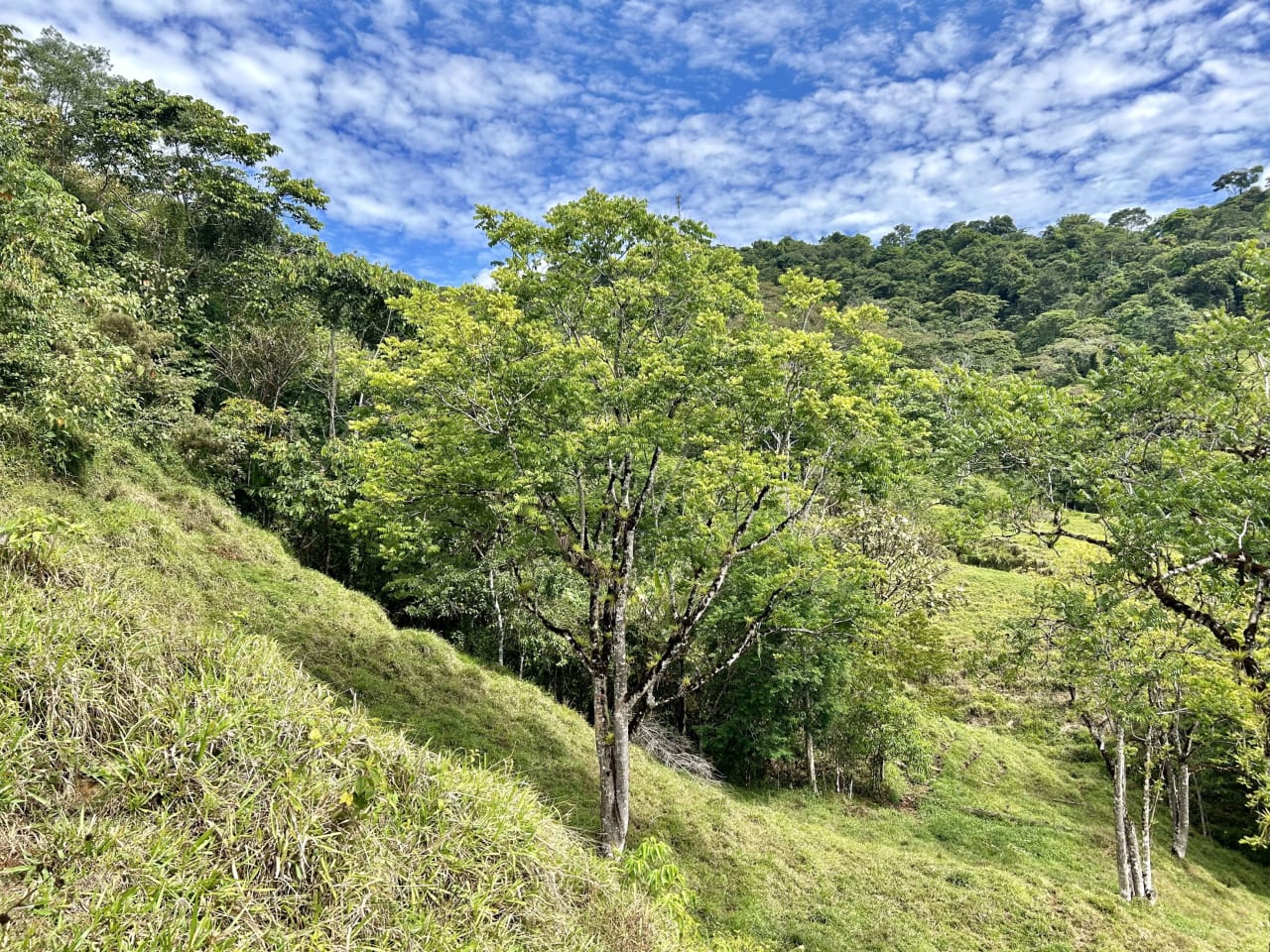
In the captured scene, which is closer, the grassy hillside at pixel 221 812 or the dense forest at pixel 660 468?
the grassy hillside at pixel 221 812

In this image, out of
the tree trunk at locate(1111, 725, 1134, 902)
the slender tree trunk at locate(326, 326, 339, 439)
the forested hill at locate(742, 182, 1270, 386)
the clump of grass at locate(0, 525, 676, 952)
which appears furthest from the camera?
the forested hill at locate(742, 182, 1270, 386)

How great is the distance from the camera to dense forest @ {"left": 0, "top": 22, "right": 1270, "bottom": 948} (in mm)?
7191

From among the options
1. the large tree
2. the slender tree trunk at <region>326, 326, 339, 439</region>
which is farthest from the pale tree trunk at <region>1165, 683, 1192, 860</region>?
the slender tree trunk at <region>326, 326, 339, 439</region>

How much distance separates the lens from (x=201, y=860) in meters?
3.11

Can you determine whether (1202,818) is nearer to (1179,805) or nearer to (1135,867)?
(1179,805)

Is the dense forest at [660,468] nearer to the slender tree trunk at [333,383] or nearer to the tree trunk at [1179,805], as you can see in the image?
the tree trunk at [1179,805]

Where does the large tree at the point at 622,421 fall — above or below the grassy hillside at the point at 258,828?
above

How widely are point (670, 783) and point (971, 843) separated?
27.2ft

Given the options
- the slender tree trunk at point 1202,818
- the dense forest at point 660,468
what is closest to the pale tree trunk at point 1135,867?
the dense forest at point 660,468

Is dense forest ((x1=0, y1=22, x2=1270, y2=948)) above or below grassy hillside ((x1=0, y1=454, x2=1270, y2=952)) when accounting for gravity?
above

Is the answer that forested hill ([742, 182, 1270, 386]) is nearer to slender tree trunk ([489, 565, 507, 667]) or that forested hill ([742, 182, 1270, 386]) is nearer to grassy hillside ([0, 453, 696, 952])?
slender tree trunk ([489, 565, 507, 667])

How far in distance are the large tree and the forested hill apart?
4175 centimetres

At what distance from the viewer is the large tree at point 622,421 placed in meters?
9.10

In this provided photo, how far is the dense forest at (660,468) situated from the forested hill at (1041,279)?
3968 cm
